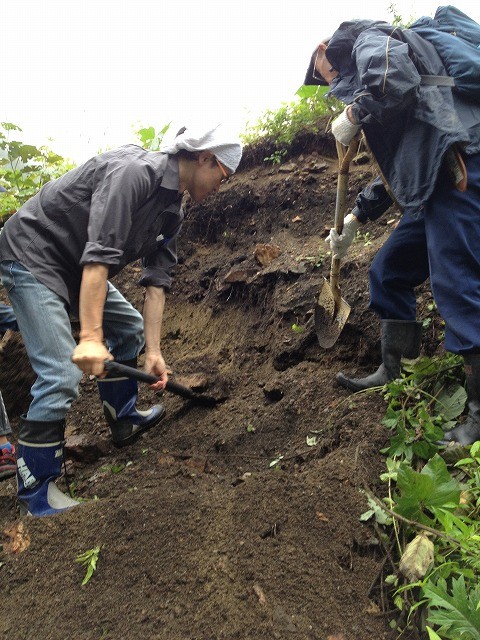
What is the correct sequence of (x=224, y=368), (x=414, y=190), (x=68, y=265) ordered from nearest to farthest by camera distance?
(x=414, y=190) → (x=68, y=265) → (x=224, y=368)

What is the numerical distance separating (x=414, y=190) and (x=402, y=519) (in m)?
1.35

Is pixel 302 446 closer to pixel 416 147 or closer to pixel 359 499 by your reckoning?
pixel 359 499

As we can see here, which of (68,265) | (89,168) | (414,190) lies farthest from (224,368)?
(414,190)

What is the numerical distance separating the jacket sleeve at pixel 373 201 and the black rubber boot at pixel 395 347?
71 cm

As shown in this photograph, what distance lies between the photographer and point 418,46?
213 centimetres

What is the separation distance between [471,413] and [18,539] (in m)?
2.09

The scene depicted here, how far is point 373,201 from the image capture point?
2965mm

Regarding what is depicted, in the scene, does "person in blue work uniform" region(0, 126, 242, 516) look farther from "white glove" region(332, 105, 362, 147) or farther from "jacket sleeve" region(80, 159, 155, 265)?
"white glove" region(332, 105, 362, 147)

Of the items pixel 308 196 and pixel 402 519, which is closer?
pixel 402 519

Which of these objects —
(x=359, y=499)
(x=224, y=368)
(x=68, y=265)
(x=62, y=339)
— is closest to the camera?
(x=359, y=499)

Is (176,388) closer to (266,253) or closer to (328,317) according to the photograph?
(328,317)

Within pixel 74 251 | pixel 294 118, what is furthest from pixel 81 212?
pixel 294 118

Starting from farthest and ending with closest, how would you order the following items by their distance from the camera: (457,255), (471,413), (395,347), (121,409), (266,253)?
(266,253)
(121,409)
(395,347)
(471,413)
(457,255)

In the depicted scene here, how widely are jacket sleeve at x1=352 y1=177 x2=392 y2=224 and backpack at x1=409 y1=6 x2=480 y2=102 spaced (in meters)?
0.84
